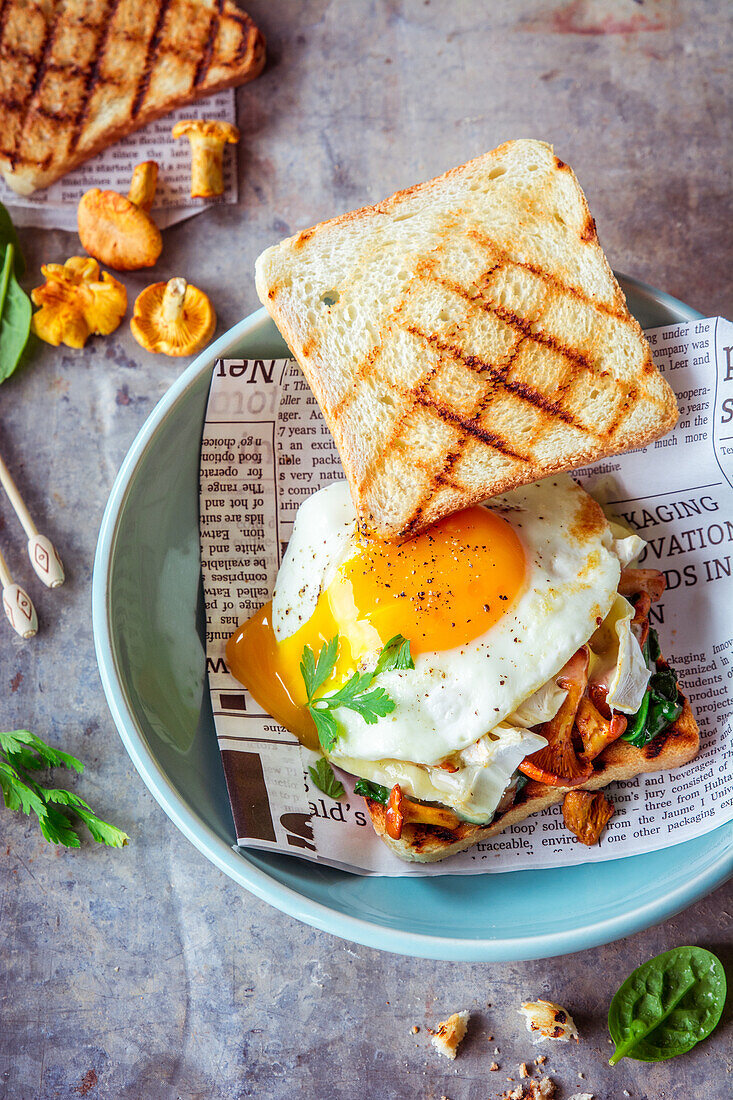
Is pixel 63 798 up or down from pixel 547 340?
down

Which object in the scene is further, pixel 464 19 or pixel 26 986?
pixel 464 19

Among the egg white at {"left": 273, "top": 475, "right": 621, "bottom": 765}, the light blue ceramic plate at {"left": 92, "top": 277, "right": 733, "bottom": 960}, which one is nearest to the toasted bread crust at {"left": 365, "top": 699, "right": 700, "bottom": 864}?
the light blue ceramic plate at {"left": 92, "top": 277, "right": 733, "bottom": 960}

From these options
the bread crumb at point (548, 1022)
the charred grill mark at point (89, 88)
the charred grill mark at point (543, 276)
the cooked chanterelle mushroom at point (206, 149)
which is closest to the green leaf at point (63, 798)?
the bread crumb at point (548, 1022)

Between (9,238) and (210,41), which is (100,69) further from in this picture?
(9,238)

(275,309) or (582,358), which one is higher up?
(275,309)

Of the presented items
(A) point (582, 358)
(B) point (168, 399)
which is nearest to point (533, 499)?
(A) point (582, 358)

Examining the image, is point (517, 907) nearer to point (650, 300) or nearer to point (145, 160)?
point (650, 300)

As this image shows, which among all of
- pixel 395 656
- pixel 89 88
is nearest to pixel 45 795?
pixel 395 656
